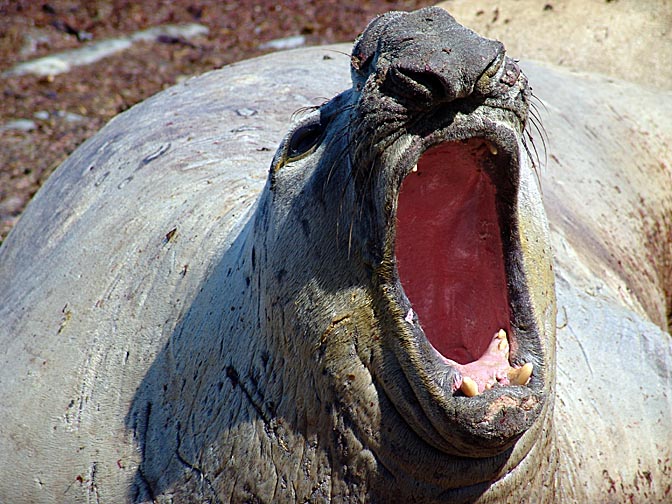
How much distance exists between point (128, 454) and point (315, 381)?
743mm

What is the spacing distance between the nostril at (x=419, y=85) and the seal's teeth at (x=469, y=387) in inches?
Answer: 23.5

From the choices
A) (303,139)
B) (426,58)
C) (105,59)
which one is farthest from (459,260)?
(105,59)

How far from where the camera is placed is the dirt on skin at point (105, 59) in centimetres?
616

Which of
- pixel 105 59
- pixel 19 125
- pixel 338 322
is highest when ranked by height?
pixel 105 59

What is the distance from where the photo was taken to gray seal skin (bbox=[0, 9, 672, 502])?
2107 mm

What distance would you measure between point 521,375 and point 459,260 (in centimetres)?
35

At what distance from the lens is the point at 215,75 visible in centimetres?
447

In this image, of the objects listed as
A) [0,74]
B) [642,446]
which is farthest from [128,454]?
[0,74]

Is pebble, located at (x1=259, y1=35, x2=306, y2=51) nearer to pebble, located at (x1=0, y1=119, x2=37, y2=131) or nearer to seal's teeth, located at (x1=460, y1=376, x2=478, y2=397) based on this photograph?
pebble, located at (x1=0, y1=119, x2=37, y2=131)

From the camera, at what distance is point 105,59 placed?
744cm

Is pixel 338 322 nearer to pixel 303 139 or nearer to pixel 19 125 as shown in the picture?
pixel 303 139

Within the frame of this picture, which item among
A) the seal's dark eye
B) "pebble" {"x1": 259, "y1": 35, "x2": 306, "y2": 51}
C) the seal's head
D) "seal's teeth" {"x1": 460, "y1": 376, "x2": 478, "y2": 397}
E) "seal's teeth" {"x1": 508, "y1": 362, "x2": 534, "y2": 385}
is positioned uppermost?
"pebble" {"x1": 259, "y1": 35, "x2": 306, "y2": 51}

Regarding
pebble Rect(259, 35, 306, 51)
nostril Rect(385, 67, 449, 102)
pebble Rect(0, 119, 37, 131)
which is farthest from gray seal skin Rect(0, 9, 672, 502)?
pebble Rect(259, 35, 306, 51)

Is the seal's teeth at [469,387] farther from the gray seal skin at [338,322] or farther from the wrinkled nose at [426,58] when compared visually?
the wrinkled nose at [426,58]
